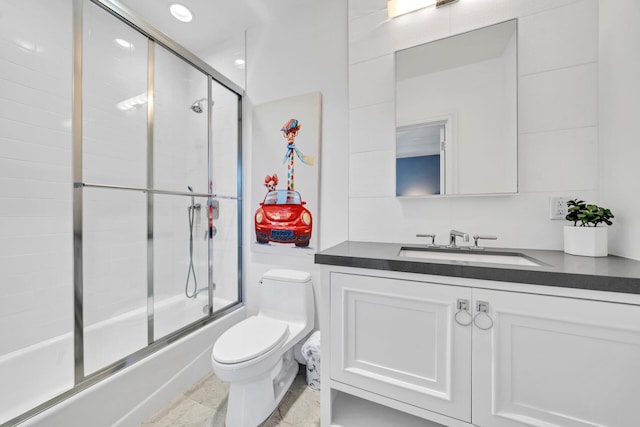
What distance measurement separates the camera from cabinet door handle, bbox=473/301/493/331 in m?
0.90

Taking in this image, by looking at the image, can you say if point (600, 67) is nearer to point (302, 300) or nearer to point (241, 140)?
point (302, 300)

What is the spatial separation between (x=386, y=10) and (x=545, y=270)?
163 cm

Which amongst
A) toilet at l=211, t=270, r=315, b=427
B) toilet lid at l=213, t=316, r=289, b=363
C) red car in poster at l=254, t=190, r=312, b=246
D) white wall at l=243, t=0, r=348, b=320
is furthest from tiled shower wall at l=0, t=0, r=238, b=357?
toilet lid at l=213, t=316, r=289, b=363

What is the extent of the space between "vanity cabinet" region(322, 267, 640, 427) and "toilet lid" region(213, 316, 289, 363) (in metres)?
0.32

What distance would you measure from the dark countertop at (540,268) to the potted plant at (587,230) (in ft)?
0.12

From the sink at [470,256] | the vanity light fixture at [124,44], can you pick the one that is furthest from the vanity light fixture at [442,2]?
the vanity light fixture at [124,44]

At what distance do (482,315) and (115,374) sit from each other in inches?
65.8

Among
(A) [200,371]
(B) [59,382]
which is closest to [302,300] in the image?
(A) [200,371]

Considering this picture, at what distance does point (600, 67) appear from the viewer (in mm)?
1138

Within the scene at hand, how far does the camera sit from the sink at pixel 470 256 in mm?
1171

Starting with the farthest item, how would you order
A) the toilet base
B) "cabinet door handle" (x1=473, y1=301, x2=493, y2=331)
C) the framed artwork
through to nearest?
the framed artwork → the toilet base → "cabinet door handle" (x1=473, y1=301, x2=493, y2=331)

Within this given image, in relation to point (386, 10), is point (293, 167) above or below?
below

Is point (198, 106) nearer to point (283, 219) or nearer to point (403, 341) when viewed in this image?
point (283, 219)

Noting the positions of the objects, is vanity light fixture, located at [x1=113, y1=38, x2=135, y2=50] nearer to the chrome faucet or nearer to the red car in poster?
the red car in poster
